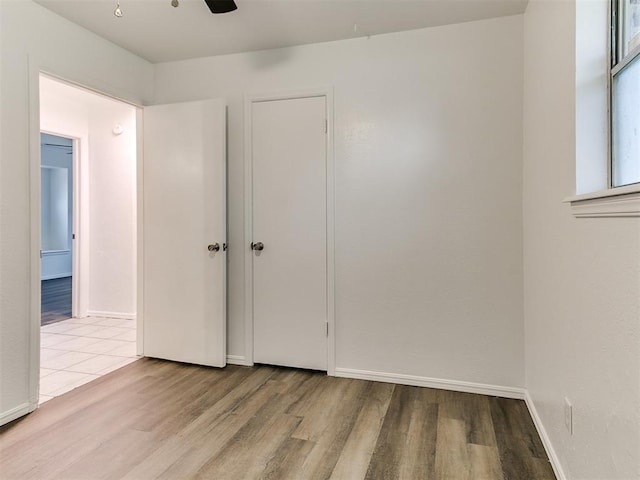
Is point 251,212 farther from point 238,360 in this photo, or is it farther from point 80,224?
point 80,224

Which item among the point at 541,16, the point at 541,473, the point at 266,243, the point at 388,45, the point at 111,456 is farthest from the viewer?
the point at 266,243

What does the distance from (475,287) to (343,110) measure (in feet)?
5.08

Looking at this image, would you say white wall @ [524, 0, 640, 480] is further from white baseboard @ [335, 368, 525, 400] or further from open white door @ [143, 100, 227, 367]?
open white door @ [143, 100, 227, 367]

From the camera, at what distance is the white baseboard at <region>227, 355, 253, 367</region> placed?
3021mm

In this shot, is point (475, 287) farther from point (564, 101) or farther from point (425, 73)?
point (425, 73)

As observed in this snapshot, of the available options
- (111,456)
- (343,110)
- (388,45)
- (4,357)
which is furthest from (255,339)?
(388,45)

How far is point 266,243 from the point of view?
2957 mm

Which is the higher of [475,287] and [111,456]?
[475,287]

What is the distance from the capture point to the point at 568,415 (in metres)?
1.53

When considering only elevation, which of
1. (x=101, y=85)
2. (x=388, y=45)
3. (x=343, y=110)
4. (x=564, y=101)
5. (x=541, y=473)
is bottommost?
(x=541, y=473)

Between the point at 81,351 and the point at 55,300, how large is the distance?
2.68 metres

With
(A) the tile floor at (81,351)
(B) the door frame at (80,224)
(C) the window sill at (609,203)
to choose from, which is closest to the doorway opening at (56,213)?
(B) the door frame at (80,224)

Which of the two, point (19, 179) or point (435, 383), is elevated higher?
point (19, 179)

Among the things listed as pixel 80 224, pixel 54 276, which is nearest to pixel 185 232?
pixel 80 224
